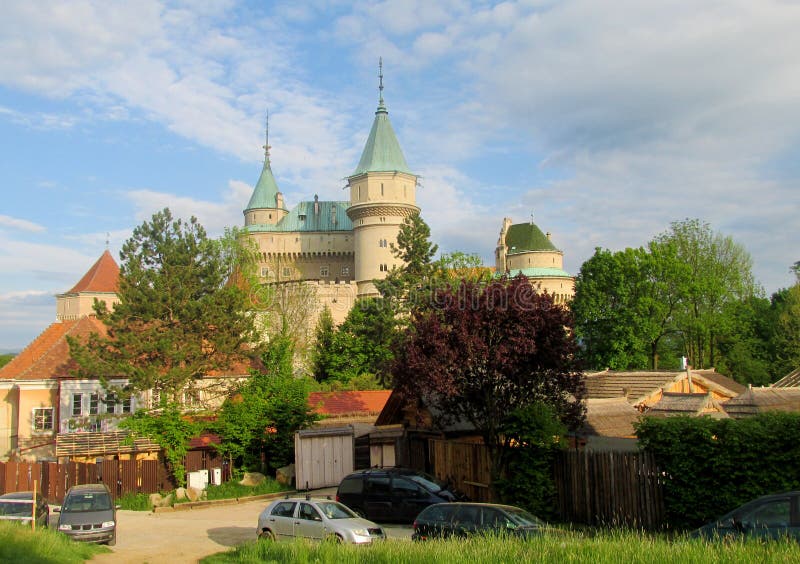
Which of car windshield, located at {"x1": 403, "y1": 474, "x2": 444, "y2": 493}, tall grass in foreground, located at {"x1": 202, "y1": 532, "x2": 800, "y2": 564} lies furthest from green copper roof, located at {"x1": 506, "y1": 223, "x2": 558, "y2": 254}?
tall grass in foreground, located at {"x1": 202, "y1": 532, "x2": 800, "y2": 564}

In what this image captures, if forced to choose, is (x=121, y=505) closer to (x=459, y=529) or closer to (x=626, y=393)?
(x=459, y=529)

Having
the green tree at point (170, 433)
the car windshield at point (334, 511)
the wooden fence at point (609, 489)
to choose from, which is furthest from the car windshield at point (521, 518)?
the green tree at point (170, 433)

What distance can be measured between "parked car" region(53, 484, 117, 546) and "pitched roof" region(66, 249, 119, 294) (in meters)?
55.6

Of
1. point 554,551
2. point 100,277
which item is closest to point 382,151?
point 100,277

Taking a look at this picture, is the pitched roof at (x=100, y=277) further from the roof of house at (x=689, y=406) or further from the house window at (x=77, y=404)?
the roof of house at (x=689, y=406)

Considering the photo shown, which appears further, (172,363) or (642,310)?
(642,310)

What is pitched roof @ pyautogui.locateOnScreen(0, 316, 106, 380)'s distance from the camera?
35.8m

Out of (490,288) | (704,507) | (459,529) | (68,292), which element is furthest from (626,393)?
(68,292)

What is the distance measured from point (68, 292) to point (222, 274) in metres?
42.9

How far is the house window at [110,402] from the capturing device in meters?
32.8

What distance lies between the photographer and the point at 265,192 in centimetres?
9100

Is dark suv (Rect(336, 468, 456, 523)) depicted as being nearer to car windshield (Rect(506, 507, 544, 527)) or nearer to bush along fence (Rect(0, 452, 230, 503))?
car windshield (Rect(506, 507, 544, 527))

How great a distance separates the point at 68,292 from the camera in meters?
69.9

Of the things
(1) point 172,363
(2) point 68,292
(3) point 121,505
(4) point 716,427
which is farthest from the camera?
(2) point 68,292
